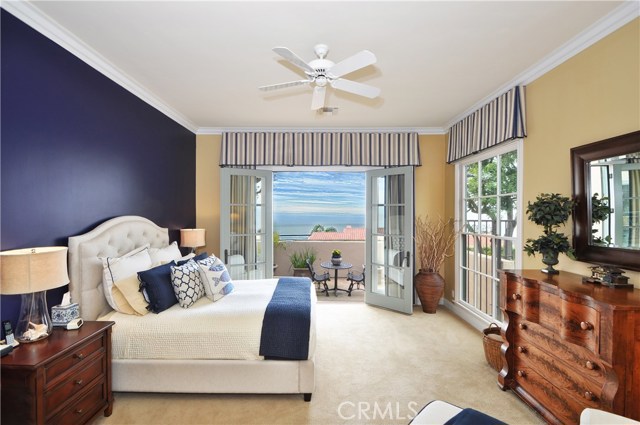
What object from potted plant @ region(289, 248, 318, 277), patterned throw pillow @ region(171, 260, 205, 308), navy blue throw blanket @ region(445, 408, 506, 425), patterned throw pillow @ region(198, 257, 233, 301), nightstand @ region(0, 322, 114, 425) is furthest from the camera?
potted plant @ region(289, 248, 318, 277)

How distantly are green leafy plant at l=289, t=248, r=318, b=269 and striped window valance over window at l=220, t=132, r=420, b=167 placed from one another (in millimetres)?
2587

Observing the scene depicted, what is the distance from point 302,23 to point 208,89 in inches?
60.3

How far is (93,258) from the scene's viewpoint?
238 centimetres

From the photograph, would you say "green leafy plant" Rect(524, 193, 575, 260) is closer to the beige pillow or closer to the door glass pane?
the door glass pane

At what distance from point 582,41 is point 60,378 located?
4.02 metres

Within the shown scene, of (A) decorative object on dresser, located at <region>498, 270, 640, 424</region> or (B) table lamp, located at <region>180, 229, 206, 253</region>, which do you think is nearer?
(A) decorative object on dresser, located at <region>498, 270, 640, 424</region>

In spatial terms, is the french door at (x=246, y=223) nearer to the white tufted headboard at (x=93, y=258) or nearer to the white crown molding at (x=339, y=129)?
the white crown molding at (x=339, y=129)

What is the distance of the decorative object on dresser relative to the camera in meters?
1.57

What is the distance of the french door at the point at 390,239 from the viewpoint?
4.37 m

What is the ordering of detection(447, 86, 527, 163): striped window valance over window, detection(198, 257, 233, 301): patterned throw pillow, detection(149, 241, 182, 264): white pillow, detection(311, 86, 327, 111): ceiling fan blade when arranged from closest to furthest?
1. detection(311, 86, 327, 111): ceiling fan blade
2. detection(198, 257, 233, 301): patterned throw pillow
3. detection(447, 86, 527, 163): striped window valance over window
4. detection(149, 241, 182, 264): white pillow

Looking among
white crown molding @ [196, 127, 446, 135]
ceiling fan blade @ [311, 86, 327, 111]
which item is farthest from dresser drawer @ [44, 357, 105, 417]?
white crown molding @ [196, 127, 446, 135]

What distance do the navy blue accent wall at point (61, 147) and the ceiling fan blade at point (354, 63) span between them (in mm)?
1952

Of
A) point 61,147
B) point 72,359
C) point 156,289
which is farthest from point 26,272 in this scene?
point 61,147

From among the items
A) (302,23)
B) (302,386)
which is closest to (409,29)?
(302,23)
